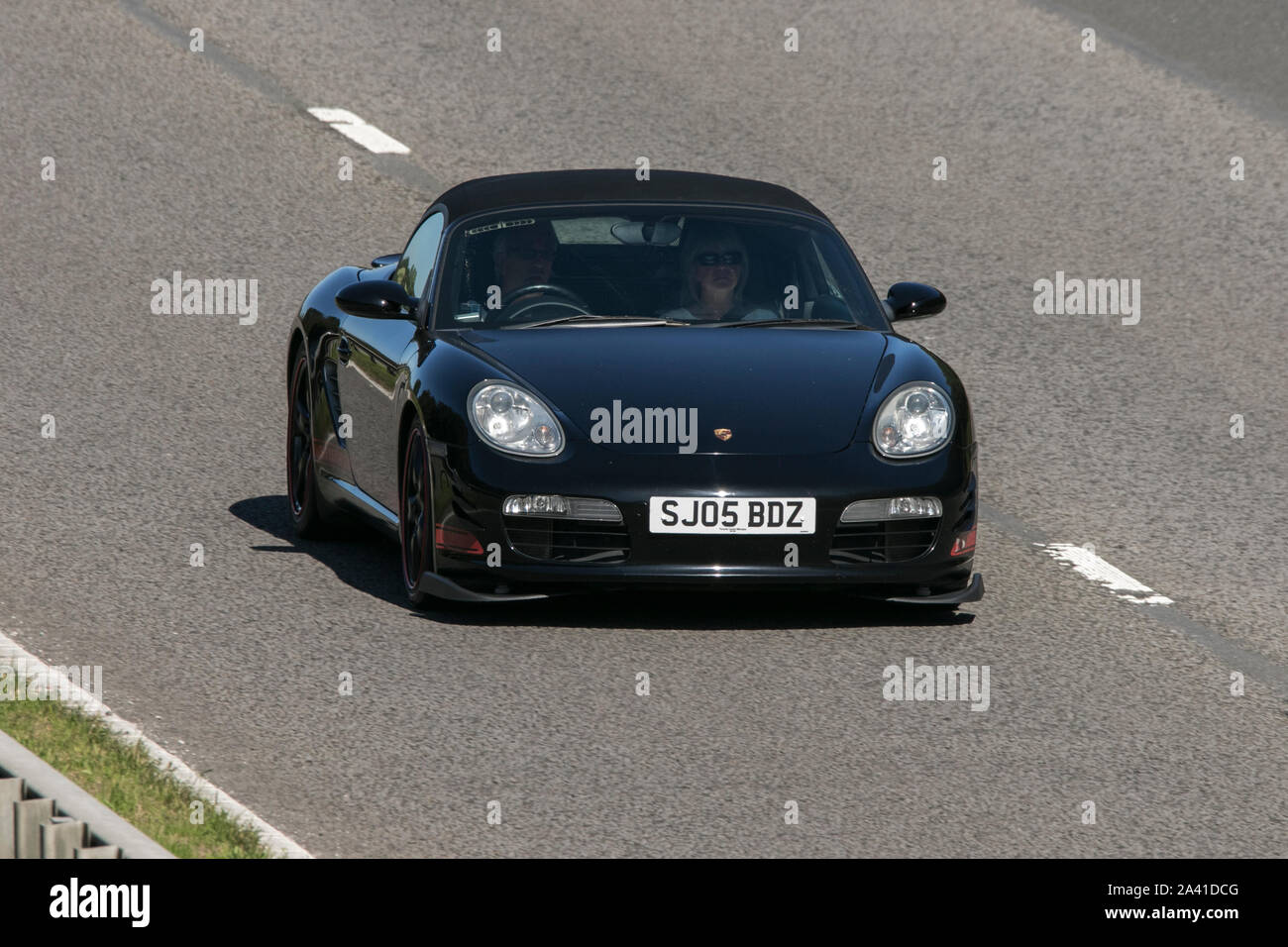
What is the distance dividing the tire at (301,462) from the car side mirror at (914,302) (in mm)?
2418

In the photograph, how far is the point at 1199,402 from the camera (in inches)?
457

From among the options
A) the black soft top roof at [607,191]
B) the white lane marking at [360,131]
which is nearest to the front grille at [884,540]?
the black soft top roof at [607,191]

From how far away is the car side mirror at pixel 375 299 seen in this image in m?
8.48

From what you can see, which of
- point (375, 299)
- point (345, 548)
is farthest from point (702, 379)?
point (345, 548)

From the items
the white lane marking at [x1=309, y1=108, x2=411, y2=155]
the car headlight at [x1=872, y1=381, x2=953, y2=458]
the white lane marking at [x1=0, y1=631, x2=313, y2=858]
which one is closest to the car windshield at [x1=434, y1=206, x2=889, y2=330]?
the car headlight at [x1=872, y1=381, x2=953, y2=458]

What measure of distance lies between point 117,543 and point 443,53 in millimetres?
9782

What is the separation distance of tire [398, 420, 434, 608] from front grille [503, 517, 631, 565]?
15.6 inches

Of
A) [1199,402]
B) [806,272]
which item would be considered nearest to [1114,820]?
[806,272]

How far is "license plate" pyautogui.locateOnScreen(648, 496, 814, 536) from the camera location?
24.3 feet

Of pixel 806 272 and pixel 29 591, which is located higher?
pixel 806 272

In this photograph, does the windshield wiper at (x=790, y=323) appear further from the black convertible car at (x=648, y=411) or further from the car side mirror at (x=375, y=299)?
the car side mirror at (x=375, y=299)

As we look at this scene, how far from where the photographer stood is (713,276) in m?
8.66
